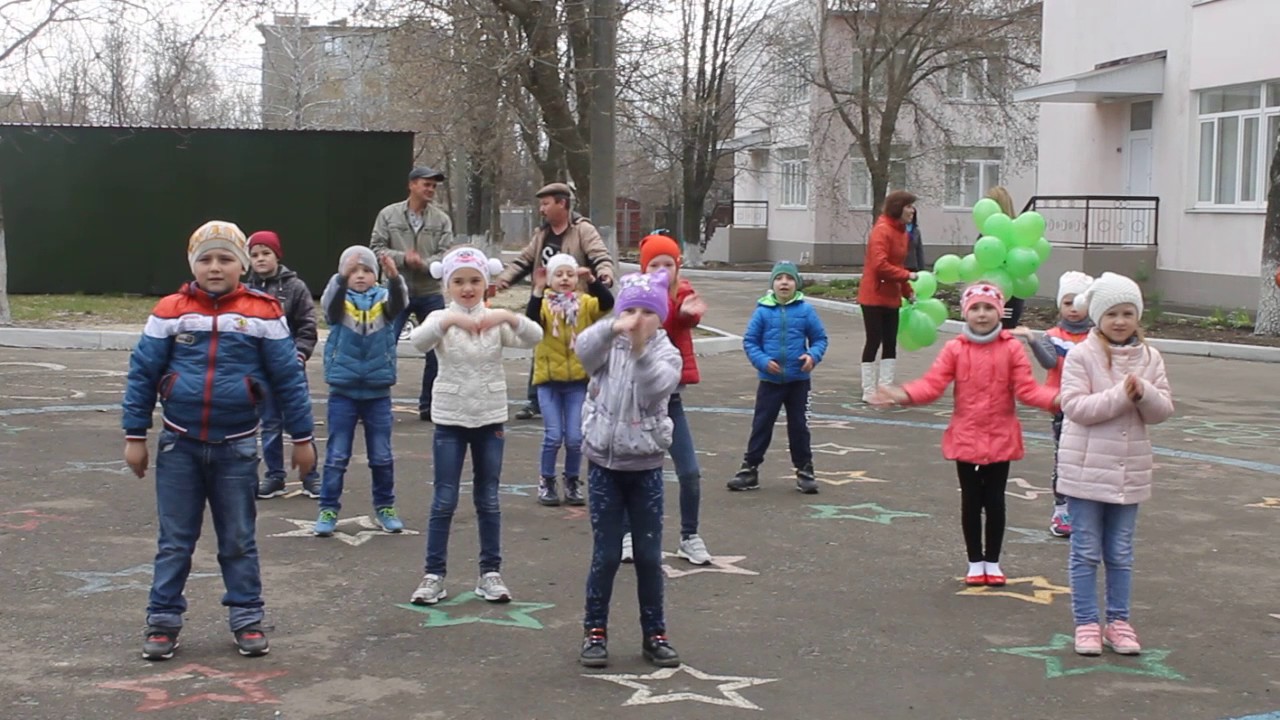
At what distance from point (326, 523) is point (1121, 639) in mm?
4041

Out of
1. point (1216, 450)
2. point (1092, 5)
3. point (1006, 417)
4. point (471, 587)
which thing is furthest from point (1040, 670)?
point (1092, 5)

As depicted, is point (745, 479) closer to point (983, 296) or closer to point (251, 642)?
point (983, 296)

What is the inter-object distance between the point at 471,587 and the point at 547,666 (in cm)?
123

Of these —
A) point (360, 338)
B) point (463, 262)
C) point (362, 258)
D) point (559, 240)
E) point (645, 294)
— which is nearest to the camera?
point (645, 294)

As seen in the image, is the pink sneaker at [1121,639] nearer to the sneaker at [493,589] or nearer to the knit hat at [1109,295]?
the knit hat at [1109,295]

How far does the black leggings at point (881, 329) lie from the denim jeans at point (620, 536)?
7.04 meters

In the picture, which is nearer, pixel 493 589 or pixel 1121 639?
pixel 1121 639

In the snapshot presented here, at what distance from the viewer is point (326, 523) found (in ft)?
24.8

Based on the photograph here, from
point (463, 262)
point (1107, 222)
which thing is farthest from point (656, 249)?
point (1107, 222)

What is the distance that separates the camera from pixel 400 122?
139 ft

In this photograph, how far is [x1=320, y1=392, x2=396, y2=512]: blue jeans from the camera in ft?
25.1

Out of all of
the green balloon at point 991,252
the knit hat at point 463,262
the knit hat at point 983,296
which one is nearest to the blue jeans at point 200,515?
the knit hat at point 463,262

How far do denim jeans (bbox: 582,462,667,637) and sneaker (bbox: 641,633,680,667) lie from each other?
3 cm

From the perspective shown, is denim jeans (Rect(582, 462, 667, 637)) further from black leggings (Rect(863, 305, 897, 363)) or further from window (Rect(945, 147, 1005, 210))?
window (Rect(945, 147, 1005, 210))
